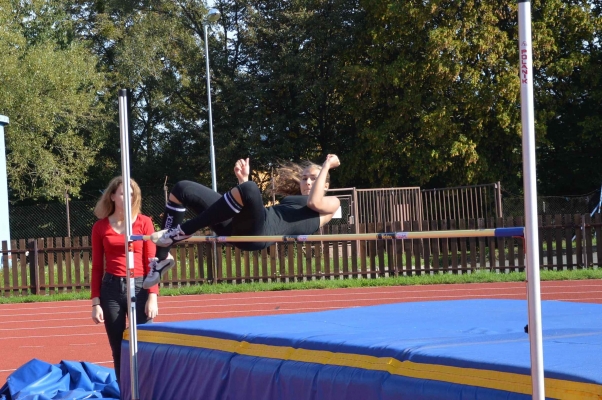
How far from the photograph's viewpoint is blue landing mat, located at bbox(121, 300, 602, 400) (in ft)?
9.45

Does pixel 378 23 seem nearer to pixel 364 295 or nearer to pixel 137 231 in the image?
pixel 364 295

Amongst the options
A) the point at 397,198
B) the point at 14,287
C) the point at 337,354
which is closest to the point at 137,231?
the point at 337,354

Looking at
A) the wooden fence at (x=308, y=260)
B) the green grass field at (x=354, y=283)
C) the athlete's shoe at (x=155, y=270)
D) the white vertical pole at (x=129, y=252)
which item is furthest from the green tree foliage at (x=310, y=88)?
the white vertical pole at (x=129, y=252)

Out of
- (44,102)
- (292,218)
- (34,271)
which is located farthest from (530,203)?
(44,102)

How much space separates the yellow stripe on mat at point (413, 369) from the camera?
8.56ft

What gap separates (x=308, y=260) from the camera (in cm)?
1366

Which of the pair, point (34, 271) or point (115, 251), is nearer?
point (115, 251)

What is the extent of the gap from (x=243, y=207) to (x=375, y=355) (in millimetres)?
1342

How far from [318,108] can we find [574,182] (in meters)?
8.39

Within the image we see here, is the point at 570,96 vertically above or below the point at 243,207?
above

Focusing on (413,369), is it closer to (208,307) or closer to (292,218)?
(292,218)

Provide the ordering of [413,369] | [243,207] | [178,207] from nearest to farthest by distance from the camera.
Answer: [413,369] → [243,207] → [178,207]

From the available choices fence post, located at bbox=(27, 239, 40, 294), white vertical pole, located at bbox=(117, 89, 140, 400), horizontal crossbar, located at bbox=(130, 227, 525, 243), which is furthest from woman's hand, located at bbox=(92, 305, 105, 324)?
fence post, located at bbox=(27, 239, 40, 294)

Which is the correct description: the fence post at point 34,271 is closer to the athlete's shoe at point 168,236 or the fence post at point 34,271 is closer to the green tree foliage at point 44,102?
the athlete's shoe at point 168,236
